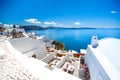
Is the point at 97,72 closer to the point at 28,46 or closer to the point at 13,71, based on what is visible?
the point at 13,71

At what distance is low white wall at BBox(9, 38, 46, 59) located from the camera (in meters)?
17.0

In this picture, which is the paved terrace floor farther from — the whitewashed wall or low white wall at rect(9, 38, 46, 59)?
low white wall at rect(9, 38, 46, 59)

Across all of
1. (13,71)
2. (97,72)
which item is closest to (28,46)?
(97,72)

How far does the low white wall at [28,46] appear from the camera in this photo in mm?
16969

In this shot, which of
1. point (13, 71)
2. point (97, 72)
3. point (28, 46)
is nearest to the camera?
point (13, 71)

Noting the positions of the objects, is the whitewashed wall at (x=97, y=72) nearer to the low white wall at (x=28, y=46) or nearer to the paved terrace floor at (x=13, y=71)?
the paved terrace floor at (x=13, y=71)

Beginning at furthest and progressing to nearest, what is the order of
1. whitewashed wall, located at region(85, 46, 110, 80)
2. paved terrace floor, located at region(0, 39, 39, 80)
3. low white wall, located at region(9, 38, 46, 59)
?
low white wall, located at region(9, 38, 46, 59) → whitewashed wall, located at region(85, 46, 110, 80) → paved terrace floor, located at region(0, 39, 39, 80)

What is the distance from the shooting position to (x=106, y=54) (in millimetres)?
11898

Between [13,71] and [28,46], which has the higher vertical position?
[13,71]

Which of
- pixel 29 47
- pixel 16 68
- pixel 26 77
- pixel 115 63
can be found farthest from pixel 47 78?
pixel 29 47

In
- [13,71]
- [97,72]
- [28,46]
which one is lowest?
[97,72]

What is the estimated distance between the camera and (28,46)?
19.0m

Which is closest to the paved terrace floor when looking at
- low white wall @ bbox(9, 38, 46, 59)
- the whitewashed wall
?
the whitewashed wall

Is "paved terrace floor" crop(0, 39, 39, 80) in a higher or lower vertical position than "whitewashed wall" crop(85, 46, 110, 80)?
higher
